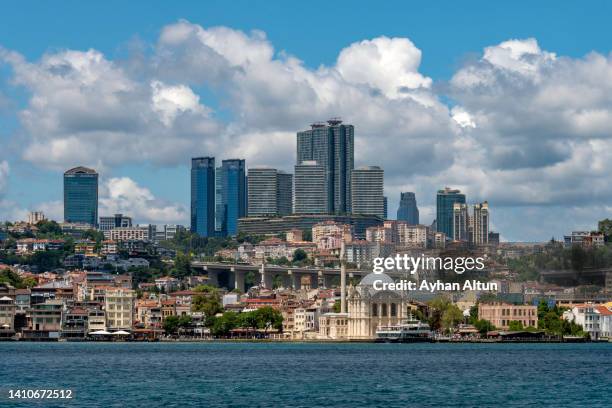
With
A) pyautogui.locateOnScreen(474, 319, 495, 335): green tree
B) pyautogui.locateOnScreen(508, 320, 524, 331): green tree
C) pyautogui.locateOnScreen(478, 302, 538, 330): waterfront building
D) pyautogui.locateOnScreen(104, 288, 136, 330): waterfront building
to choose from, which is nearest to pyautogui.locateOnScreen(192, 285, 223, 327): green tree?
pyautogui.locateOnScreen(104, 288, 136, 330): waterfront building

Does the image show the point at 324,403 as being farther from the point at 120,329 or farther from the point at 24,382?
the point at 120,329

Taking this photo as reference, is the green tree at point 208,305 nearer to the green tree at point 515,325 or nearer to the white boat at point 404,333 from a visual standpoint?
the white boat at point 404,333

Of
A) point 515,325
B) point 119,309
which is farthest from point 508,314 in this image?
point 119,309

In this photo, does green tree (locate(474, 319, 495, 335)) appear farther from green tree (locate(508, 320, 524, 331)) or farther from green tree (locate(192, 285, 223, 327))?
green tree (locate(192, 285, 223, 327))

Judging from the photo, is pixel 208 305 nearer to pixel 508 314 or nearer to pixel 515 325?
pixel 508 314

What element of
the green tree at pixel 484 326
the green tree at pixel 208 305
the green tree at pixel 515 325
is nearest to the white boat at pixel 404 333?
the green tree at pixel 484 326
